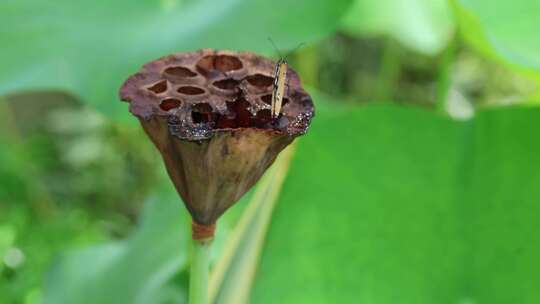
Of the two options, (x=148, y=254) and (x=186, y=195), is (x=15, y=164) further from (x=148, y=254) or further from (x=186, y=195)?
(x=186, y=195)

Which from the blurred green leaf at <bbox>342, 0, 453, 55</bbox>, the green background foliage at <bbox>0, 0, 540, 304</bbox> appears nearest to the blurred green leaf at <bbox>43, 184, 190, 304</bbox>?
the green background foliage at <bbox>0, 0, 540, 304</bbox>

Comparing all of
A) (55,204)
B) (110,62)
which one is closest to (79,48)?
(110,62)

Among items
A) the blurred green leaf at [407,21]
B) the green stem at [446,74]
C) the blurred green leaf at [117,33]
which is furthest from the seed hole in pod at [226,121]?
the blurred green leaf at [407,21]

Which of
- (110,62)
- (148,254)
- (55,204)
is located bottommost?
(55,204)

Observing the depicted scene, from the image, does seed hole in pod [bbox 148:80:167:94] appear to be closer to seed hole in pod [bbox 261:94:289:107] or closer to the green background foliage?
seed hole in pod [bbox 261:94:289:107]

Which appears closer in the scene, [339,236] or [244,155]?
[244,155]

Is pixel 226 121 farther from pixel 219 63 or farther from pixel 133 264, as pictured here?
pixel 133 264

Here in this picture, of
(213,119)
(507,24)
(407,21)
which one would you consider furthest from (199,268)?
(407,21)
